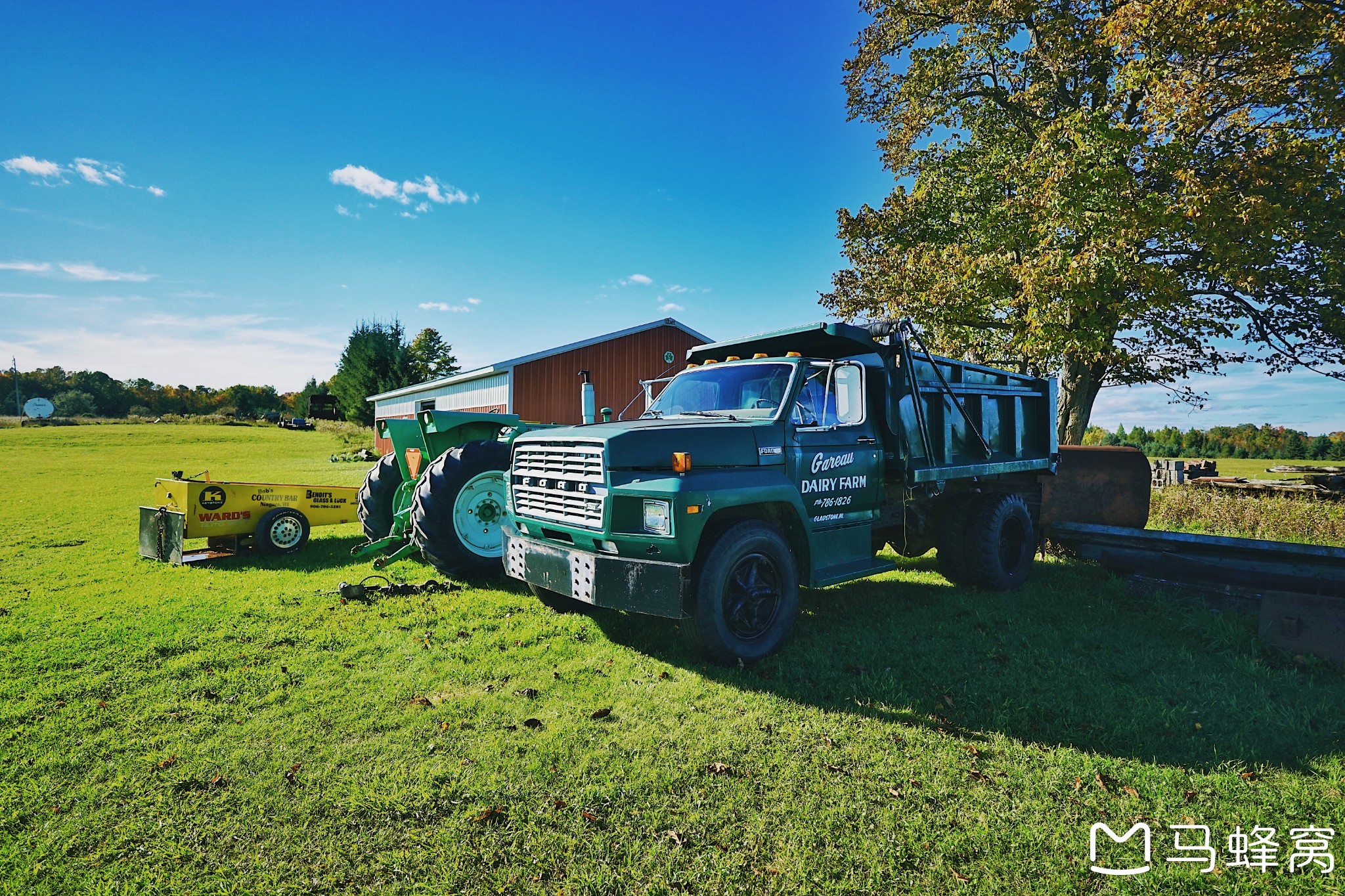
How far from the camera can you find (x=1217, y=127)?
40.7 ft

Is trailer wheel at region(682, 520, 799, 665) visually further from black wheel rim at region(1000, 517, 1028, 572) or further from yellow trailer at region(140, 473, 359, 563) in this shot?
yellow trailer at region(140, 473, 359, 563)

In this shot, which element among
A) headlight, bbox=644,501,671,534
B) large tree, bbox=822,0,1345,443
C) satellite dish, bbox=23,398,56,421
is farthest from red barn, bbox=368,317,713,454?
satellite dish, bbox=23,398,56,421

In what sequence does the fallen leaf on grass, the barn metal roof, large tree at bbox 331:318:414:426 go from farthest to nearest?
1. large tree at bbox 331:318:414:426
2. the barn metal roof
3. the fallen leaf on grass

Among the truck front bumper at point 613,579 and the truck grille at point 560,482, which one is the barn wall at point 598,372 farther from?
the truck front bumper at point 613,579

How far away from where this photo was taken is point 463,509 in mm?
7031

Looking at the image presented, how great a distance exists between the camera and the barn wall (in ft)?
72.2

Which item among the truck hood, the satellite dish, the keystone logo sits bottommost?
the keystone logo

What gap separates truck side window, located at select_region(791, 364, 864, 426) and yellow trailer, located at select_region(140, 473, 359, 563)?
6991mm

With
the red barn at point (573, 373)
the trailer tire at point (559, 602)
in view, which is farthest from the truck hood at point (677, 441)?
the red barn at point (573, 373)

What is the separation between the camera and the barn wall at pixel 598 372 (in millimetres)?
22016

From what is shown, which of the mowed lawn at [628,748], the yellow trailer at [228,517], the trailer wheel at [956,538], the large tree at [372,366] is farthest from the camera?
the large tree at [372,366]

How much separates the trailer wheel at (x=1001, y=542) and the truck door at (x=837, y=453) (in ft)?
5.26

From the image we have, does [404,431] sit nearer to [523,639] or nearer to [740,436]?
[523,639]

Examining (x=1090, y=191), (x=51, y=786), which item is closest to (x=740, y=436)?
(x=51, y=786)
